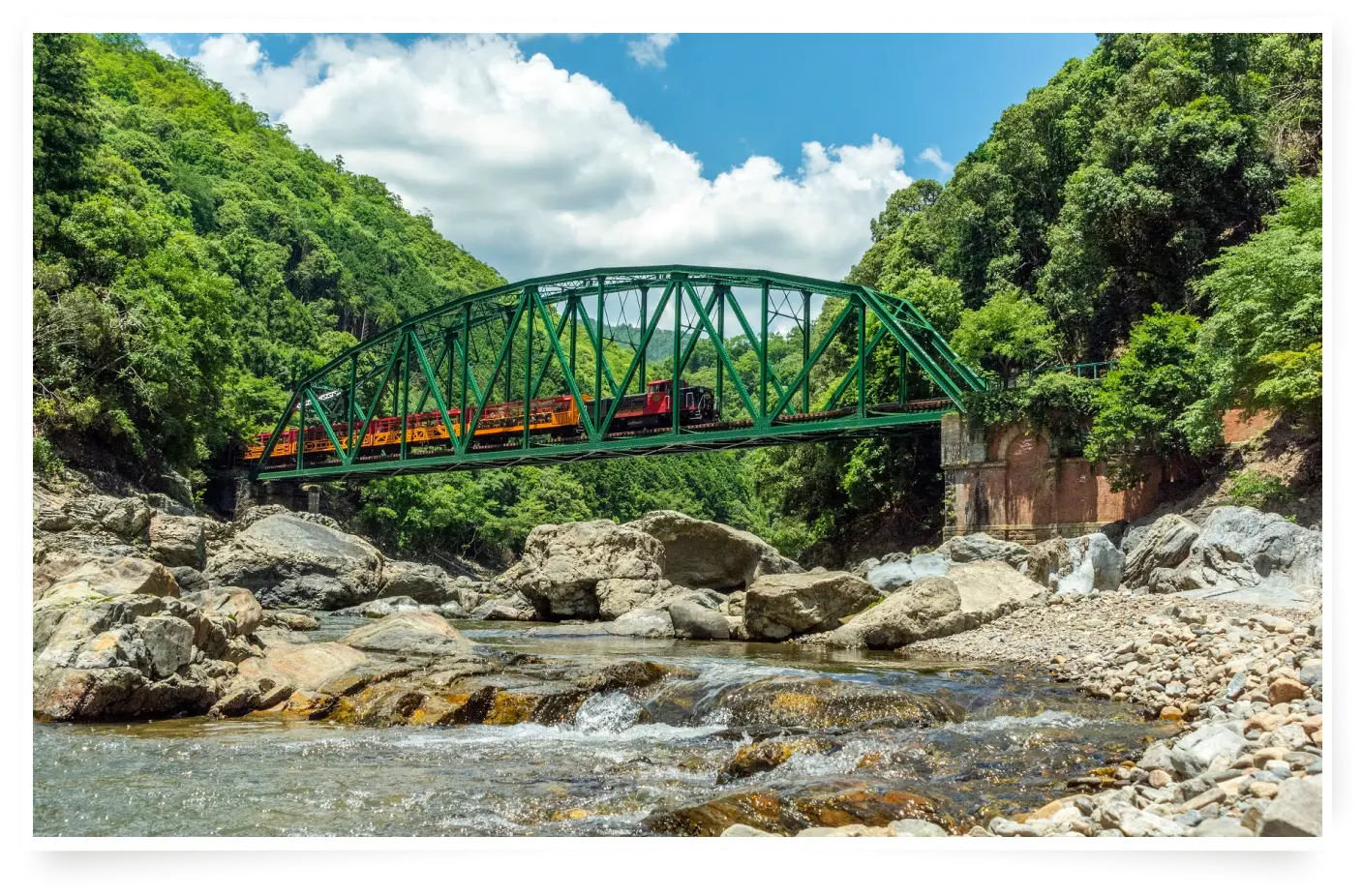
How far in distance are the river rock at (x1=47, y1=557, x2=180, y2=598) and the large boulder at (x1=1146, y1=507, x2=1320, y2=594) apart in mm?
11544

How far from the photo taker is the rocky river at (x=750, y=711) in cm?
652

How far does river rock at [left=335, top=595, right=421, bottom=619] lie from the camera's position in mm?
26516

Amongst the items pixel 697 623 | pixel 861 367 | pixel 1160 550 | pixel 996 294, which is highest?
pixel 996 294

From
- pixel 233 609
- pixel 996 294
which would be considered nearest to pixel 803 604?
pixel 233 609

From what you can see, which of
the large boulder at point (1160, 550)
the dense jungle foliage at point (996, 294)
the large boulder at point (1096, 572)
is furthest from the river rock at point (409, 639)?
the large boulder at point (1160, 550)

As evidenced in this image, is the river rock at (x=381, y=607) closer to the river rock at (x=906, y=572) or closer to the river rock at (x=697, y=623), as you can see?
A: the river rock at (x=697, y=623)

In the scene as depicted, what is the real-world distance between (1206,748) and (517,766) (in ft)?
15.3

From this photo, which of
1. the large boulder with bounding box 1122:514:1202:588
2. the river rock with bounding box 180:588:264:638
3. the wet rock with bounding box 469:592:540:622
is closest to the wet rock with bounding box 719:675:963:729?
the river rock with bounding box 180:588:264:638

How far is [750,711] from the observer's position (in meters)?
9.91

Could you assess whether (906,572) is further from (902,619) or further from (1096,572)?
(902,619)

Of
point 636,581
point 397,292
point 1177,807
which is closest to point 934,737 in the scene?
point 1177,807

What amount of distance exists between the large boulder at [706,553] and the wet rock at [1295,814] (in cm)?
2452

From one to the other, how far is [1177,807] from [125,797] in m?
6.22

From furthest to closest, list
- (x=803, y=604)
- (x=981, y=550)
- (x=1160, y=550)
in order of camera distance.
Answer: (x=981, y=550) < (x=803, y=604) < (x=1160, y=550)
